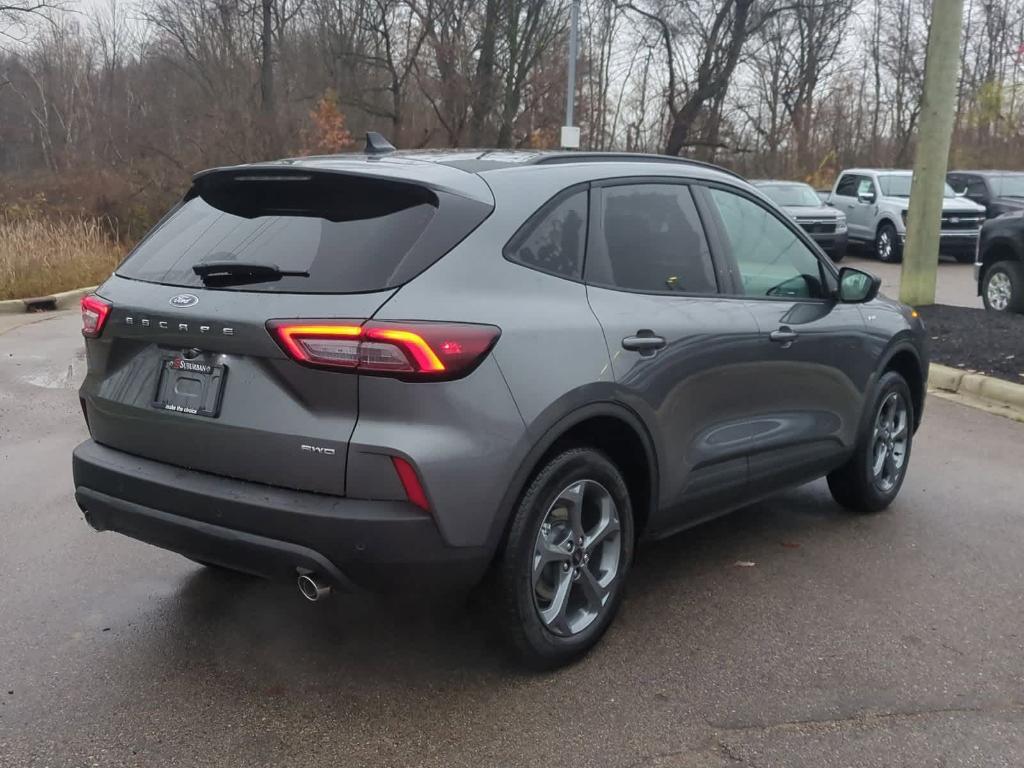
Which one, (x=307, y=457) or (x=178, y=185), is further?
(x=178, y=185)

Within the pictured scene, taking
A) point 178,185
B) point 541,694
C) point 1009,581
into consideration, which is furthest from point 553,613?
point 178,185

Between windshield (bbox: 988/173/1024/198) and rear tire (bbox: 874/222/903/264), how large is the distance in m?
2.70

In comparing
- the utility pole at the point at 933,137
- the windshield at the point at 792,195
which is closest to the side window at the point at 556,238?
the utility pole at the point at 933,137

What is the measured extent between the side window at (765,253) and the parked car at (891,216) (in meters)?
16.1

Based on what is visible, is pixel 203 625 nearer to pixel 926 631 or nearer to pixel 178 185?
pixel 926 631

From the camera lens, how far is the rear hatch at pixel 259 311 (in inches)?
118

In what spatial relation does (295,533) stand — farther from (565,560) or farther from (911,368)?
(911,368)

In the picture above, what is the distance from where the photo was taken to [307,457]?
2982mm

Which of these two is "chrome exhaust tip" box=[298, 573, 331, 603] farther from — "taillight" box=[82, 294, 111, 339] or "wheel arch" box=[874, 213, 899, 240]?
"wheel arch" box=[874, 213, 899, 240]

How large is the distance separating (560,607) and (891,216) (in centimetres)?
1914

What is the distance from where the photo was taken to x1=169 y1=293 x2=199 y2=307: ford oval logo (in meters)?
3.23

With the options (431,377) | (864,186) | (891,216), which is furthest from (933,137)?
(864,186)

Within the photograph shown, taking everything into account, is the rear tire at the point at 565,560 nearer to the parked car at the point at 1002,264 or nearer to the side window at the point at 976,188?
the parked car at the point at 1002,264

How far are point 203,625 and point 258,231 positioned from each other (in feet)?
5.09
